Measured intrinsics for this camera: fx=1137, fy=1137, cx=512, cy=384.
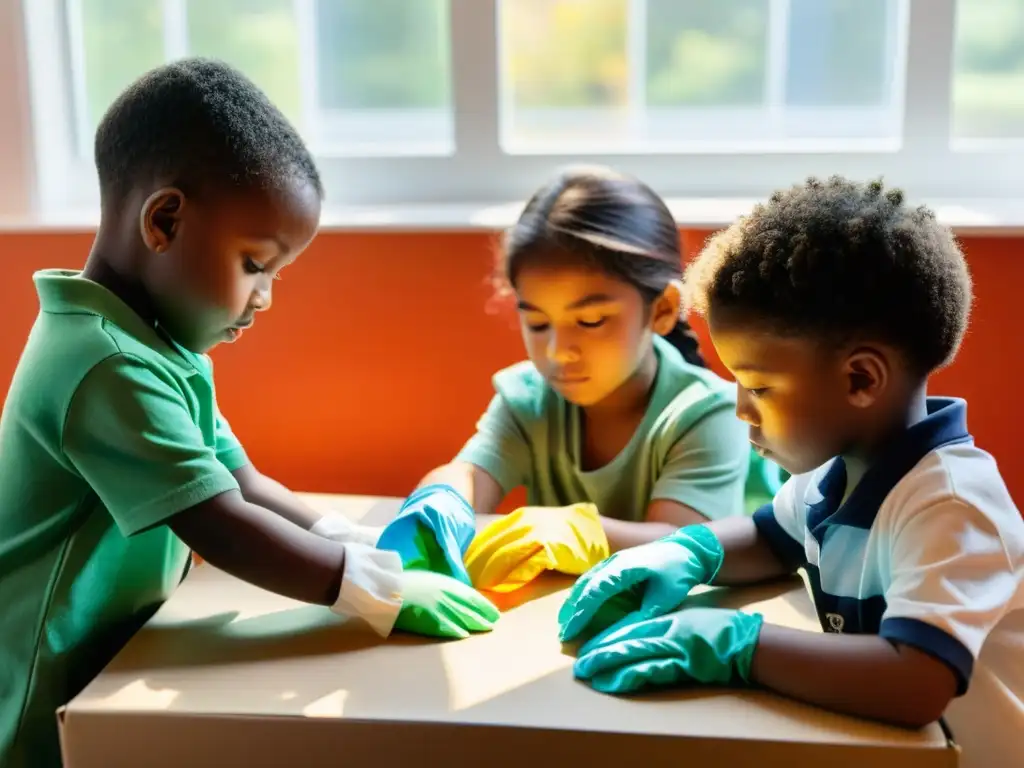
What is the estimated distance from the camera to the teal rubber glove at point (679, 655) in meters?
0.82

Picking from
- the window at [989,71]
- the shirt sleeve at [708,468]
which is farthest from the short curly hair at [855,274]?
the window at [989,71]

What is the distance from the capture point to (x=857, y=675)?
769 millimetres

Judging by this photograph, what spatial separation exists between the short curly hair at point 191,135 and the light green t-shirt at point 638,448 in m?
0.42

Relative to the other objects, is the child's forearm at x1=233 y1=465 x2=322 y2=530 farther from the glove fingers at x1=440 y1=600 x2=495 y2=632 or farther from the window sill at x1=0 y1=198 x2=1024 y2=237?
the window sill at x1=0 y1=198 x2=1024 y2=237

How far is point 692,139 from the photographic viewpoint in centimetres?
162

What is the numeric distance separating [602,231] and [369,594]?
48 cm

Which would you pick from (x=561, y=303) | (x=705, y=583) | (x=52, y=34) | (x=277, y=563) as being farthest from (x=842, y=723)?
(x=52, y=34)

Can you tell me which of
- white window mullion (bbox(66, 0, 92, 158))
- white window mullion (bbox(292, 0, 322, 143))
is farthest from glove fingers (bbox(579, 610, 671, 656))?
white window mullion (bbox(66, 0, 92, 158))

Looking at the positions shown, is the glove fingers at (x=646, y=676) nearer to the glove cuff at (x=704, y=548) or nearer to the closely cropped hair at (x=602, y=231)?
the glove cuff at (x=704, y=548)

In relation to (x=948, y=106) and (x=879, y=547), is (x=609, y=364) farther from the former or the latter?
(x=948, y=106)

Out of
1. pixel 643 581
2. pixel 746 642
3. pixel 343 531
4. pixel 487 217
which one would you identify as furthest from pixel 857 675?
pixel 487 217

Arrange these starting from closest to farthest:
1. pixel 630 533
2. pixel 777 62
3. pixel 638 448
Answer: pixel 630 533 → pixel 638 448 → pixel 777 62

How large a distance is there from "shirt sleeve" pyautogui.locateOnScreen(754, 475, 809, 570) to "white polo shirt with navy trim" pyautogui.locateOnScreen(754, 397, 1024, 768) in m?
0.03

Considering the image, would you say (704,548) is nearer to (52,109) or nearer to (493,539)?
(493,539)
